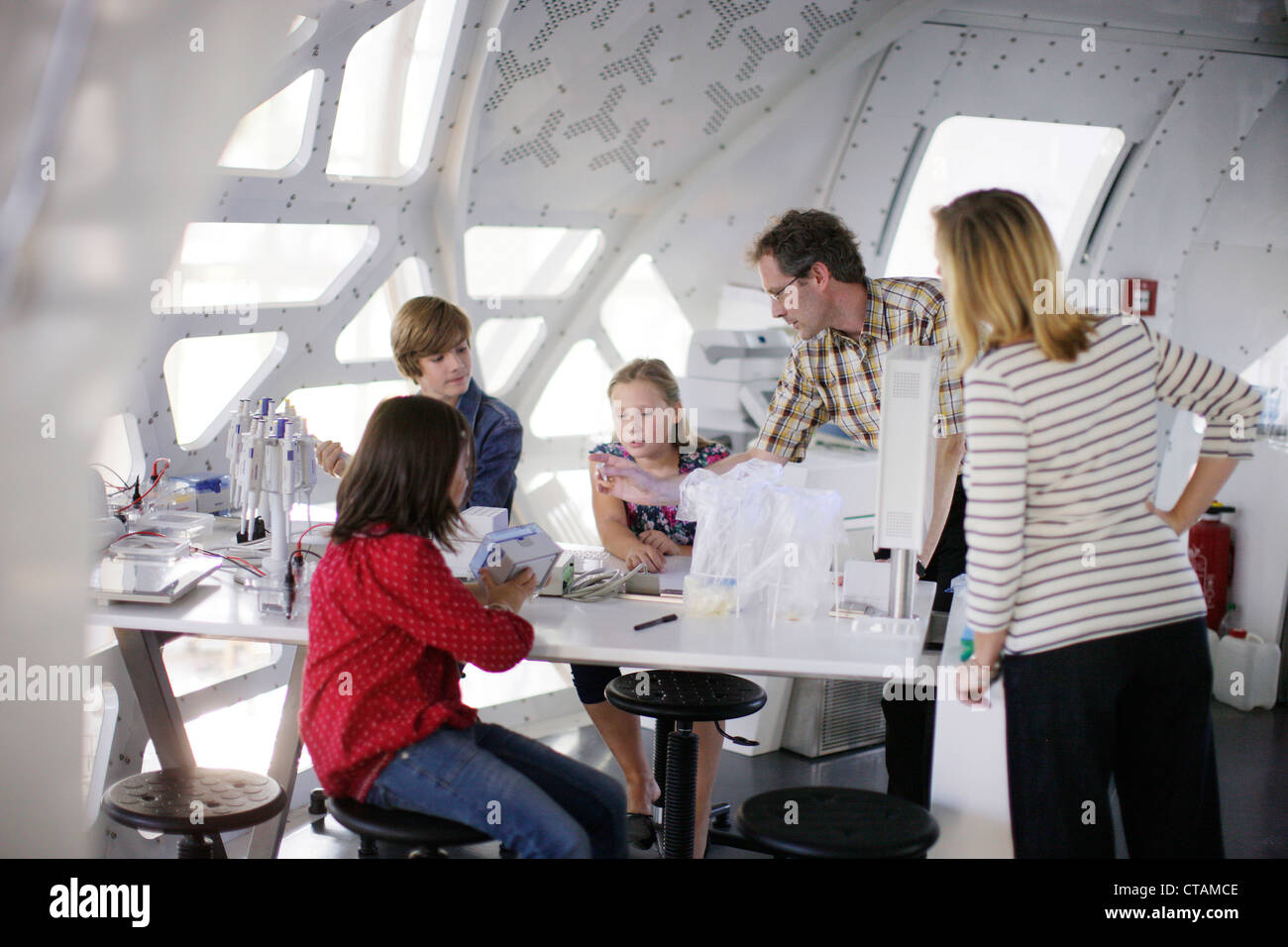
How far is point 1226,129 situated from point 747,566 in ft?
16.9

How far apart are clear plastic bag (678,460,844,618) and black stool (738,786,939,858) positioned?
641 mm

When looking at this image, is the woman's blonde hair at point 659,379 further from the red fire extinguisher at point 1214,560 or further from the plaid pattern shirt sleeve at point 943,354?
the red fire extinguisher at point 1214,560

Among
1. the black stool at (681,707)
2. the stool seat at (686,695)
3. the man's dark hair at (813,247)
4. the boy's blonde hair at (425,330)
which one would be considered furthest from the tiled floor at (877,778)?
the man's dark hair at (813,247)

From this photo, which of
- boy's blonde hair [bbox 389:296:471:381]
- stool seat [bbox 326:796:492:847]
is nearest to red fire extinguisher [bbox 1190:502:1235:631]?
boy's blonde hair [bbox 389:296:471:381]

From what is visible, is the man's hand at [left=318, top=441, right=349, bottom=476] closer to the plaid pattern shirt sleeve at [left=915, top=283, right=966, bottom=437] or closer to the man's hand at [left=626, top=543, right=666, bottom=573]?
the man's hand at [left=626, top=543, right=666, bottom=573]

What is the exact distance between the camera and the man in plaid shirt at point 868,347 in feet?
12.0

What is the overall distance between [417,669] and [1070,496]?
1.38 metres

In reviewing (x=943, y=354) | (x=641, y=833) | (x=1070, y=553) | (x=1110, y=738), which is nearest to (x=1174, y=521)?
(x=1070, y=553)

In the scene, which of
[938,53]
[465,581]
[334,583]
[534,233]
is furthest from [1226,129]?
[334,583]

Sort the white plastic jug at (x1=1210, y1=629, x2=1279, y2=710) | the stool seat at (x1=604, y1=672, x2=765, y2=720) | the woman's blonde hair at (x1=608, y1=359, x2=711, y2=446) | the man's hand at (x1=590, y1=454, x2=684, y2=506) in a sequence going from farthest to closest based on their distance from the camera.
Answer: the white plastic jug at (x1=1210, y1=629, x2=1279, y2=710) → the woman's blonde hair at (x1=608, y1=359, x2=711, y2=446) → the man's hand at (x1=590, y1=454, x2=684, y2=506) → the stool seat at (x1=604, y1=672, x2=765, y2=720)

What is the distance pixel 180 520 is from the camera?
12.6 ft

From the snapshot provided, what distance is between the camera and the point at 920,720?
362 cm

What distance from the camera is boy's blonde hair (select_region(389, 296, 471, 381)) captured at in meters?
3.97
